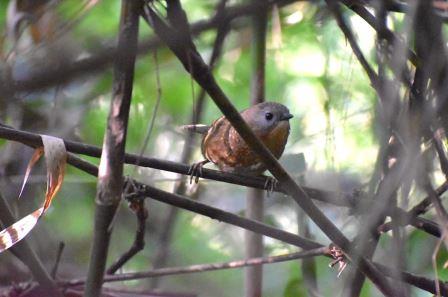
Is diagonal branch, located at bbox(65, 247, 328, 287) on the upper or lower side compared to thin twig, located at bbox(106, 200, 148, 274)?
lower

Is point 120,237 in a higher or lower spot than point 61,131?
lower

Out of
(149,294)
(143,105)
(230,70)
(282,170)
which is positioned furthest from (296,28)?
(282,170)

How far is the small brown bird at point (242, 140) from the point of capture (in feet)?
9.18

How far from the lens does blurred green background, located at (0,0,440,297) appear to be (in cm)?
280

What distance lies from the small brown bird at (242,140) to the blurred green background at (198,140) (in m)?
0.09

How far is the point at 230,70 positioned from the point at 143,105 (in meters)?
0.53

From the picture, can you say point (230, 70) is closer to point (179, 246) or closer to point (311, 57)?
point (311, 57)

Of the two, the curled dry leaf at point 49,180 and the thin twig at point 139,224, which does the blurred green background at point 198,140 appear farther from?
the curled dry leaf at point 49,180

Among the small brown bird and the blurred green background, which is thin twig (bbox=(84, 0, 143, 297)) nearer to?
the blurred green background

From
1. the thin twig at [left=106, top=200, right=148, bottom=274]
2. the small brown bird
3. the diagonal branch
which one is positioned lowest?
the diagonal branch

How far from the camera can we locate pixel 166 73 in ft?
10.9

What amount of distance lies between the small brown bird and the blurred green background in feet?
0.30

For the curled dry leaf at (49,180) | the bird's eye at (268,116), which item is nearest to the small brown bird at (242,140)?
the bird's eye at (268,116)

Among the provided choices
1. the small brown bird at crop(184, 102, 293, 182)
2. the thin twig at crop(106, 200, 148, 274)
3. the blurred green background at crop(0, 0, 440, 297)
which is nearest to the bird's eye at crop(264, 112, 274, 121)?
the small brown bird at crop(184, 102, 293, 182)
